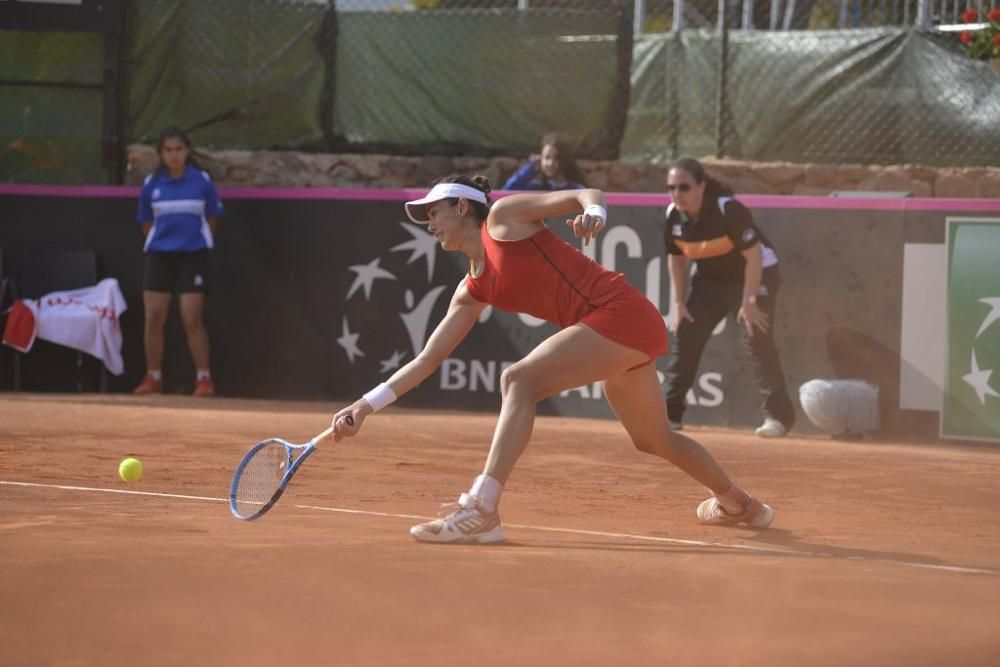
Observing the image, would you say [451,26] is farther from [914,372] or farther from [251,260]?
[914,372]

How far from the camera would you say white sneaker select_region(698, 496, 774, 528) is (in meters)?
6.89

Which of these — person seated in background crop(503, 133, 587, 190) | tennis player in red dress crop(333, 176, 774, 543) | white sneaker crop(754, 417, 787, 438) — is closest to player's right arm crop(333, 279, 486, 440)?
tennis player in red dress crop(333, 176, 774, 543)

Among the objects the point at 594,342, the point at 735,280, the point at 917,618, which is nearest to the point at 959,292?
the point at 735,280

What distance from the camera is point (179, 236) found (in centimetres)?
1284

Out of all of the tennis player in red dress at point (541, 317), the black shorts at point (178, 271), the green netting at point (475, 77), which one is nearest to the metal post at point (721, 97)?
the green netting at point (475, 77)

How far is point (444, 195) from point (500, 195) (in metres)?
5.93

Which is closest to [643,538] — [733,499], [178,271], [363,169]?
[733,499]

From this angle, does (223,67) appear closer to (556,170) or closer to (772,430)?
(556,170)

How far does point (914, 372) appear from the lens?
1109 cm

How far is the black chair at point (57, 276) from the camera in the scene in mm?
13398

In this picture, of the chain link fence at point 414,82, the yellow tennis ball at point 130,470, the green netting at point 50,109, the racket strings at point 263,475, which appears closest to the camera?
the racket strings at point 263,475

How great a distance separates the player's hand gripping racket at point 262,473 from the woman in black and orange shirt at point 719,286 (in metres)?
4.60

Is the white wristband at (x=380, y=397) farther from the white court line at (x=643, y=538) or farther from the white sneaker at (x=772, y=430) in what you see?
the white sneaker at (x=772, y=430)

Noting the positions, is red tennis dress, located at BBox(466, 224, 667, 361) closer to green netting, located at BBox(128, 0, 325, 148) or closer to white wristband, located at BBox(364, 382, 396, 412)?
white wristband, located at BBox(364, 382, 396, 412)
